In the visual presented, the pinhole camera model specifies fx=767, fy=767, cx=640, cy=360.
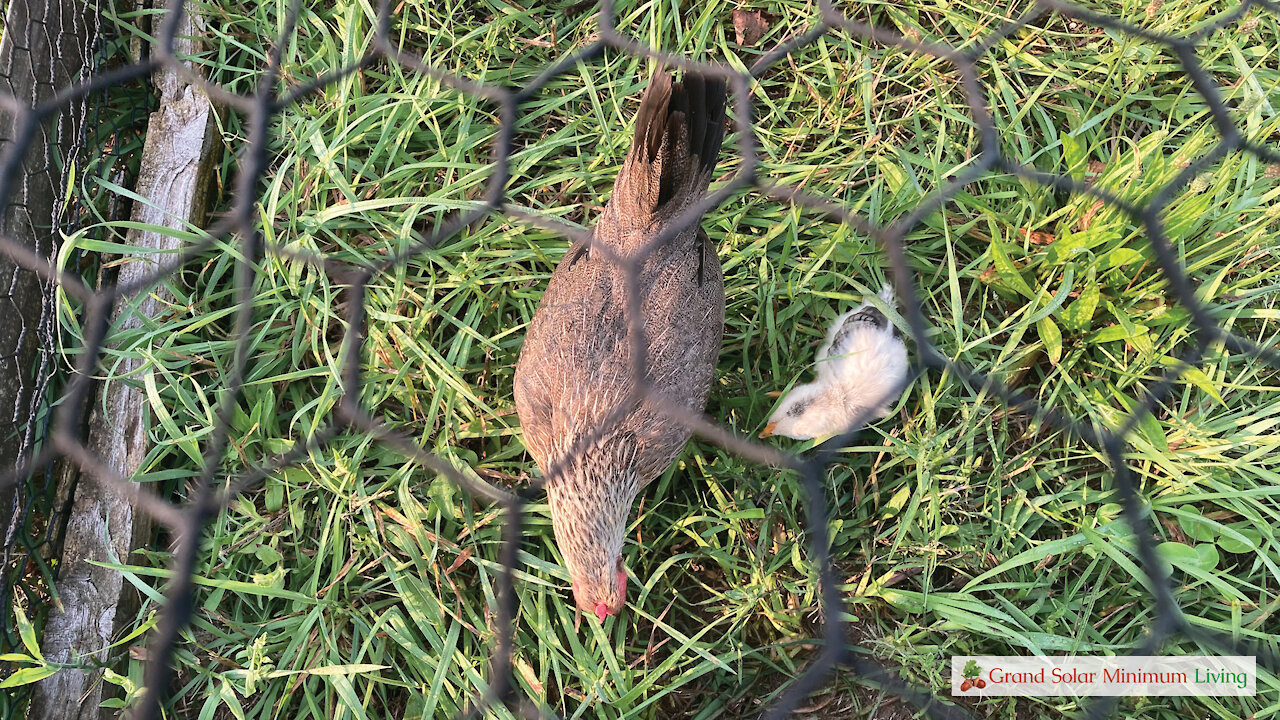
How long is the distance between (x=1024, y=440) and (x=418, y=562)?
1.20 meters

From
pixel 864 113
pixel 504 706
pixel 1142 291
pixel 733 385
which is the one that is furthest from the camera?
pixel 864 113

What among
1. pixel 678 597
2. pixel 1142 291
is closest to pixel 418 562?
pixel 678 597

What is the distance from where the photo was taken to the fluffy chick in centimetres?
146

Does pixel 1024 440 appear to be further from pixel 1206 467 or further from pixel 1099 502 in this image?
→ pixel 1206 467

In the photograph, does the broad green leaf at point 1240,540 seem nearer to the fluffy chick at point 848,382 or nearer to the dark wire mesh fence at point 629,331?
the dark wire mesh fence at point 629,331

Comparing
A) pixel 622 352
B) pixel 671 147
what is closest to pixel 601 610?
pixel 622 352

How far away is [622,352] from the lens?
125cm

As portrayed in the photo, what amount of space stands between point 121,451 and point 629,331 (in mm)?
1045

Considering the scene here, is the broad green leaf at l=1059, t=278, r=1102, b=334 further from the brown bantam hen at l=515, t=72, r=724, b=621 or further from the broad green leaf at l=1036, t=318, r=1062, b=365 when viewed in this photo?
the brown bantam hen at l=515, t=72, r=724, b=621

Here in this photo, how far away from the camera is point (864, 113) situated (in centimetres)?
170

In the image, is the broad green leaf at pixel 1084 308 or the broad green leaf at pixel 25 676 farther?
the broad green leaf at pixel 1084 308

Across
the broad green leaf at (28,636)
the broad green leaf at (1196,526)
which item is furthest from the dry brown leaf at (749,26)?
the broad green leaf at (28,636)

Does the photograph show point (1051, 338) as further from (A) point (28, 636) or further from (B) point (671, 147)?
(A) point (28, 636)

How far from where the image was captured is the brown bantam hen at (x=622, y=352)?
1240 millimetres
